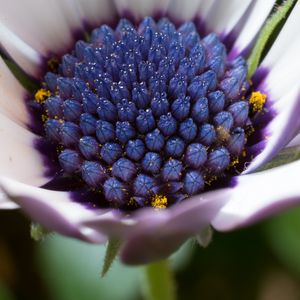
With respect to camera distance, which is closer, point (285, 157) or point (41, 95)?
point (285, 157)

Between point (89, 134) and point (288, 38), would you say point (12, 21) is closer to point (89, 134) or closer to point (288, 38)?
point (89, 134)

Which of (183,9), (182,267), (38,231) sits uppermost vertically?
(183,9)

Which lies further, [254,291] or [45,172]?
[254,291]

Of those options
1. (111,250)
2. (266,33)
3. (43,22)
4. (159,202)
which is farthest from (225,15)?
(111,250)

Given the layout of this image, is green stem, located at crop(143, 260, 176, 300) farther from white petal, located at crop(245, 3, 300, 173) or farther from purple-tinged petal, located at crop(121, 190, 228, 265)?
purple-tinged petal, located at crop(121, 190, 228, 265)

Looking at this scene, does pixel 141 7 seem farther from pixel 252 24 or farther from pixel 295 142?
pixel 295 142

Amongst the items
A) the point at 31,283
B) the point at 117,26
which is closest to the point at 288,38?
the point at 117,26
